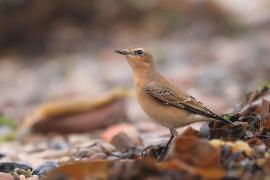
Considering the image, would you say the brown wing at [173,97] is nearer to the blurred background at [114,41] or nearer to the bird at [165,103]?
the bird at [165,103]

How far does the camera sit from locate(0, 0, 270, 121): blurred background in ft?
45.7

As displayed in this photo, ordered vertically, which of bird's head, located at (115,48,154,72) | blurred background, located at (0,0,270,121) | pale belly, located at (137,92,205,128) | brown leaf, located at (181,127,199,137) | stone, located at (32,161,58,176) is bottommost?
stone, located at (32,161,58,176)

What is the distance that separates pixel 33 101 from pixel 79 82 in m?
1.33

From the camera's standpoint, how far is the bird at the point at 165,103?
686 cm

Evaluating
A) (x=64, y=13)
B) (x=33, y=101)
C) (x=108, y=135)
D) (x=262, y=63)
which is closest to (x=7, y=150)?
(x=108, y=135)

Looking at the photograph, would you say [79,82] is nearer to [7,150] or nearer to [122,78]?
[122,78]

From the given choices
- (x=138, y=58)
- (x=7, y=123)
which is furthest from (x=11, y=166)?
(x=7, y=123)

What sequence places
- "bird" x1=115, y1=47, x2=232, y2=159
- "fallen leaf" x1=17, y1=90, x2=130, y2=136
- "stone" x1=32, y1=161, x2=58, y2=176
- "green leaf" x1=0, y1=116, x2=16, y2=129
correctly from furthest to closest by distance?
"green leaf" x1=0, y1=116, x2=16, y2=129 < "fallen leaf" x1=17, y1=90, x2=130, y2=136 < "bird" x1=115, y1=47, x2=232, y2=159 < "stone" x1=32, y1=161, x2=58, y2=176

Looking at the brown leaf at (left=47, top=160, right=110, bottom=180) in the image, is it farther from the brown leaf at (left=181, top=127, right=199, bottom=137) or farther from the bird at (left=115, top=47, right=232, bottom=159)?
the bird at (left=115, top=47, right=232, bottom=159)

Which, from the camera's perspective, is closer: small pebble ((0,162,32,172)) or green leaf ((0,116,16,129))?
small pebble ((0,162,32,172))

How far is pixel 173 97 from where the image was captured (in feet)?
23.3

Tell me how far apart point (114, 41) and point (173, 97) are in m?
9.97

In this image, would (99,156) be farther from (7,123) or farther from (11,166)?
(7,123)

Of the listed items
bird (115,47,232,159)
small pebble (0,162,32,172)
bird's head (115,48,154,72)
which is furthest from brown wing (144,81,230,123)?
small pebble (0,162,32,172)
